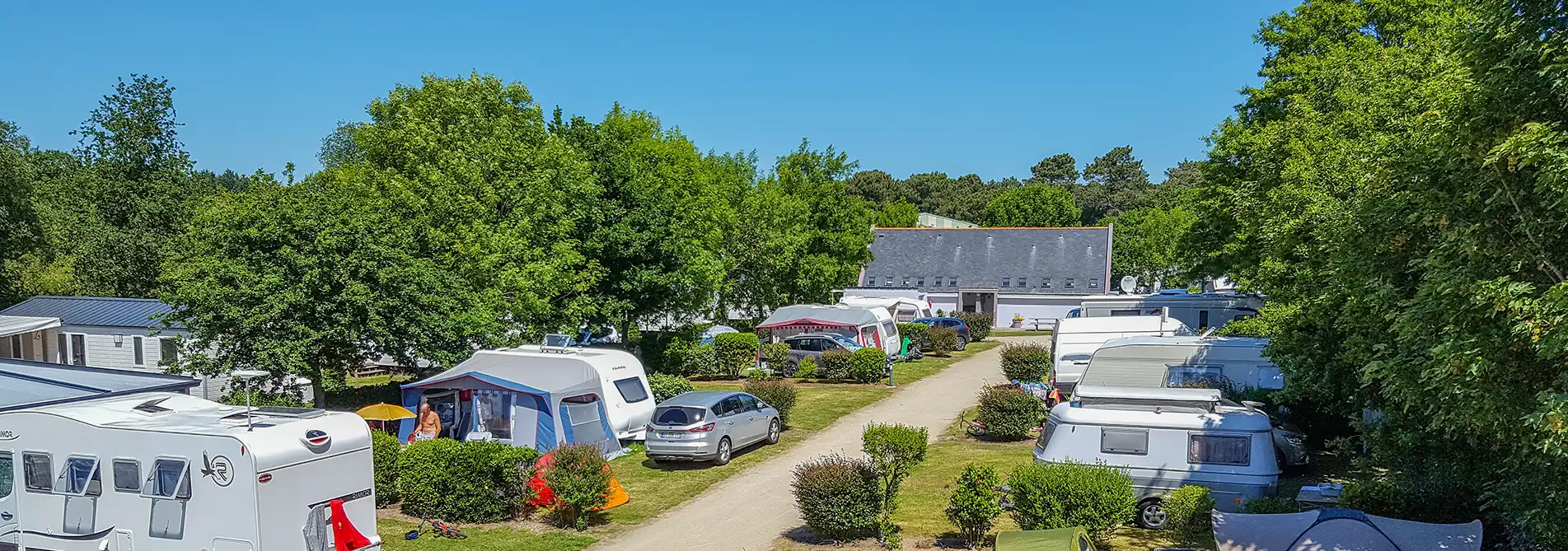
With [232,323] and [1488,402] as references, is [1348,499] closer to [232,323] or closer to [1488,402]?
[1488,402]

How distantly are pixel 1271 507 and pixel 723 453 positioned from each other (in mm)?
9728

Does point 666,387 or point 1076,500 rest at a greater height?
point 1076,500

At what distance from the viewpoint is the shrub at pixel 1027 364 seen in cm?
2628

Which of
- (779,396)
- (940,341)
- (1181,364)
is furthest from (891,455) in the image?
(940,341)

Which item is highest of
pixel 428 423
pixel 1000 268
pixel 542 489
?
pixel 1000 268

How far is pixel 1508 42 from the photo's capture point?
776 centimetres

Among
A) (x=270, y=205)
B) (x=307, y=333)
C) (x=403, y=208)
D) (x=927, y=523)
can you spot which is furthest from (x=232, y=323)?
(x=927, y=523)

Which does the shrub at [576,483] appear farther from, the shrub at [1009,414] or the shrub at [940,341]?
the shrub at [940,341]

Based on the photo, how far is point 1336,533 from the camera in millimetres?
9656

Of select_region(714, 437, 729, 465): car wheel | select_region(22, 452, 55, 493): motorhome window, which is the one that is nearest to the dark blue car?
select_region(714, 437, 729, 465): car wheel

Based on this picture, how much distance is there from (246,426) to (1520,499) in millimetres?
12816

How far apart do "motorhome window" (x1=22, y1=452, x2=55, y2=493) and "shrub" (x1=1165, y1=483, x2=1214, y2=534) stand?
13.5m

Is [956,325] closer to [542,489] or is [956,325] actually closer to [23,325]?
[542,489]

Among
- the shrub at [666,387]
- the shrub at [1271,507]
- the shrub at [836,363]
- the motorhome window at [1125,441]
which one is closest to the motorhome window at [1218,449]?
the motorhome window at [1125,441]
